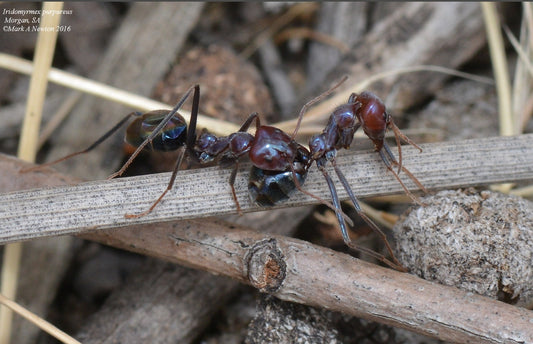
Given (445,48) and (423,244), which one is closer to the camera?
(423,244)

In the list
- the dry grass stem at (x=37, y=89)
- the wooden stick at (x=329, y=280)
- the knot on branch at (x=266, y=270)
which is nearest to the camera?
the wooden stick at (x=329, y=280)

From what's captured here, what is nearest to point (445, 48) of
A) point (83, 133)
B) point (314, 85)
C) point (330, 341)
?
point (314, 85)

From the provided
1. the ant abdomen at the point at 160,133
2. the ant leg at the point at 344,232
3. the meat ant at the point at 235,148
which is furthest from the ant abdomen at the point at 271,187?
the ant abdomen at the point at 160,133

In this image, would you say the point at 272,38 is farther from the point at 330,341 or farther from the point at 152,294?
the point at 330,341

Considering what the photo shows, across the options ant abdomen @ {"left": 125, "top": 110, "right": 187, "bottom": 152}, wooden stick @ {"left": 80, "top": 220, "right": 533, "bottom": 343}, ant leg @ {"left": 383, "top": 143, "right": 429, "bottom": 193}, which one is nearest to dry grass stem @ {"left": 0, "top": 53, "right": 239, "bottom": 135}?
ant abdomen @ {"left": 125, "top": 110, "right": 187, "bottom": 152}

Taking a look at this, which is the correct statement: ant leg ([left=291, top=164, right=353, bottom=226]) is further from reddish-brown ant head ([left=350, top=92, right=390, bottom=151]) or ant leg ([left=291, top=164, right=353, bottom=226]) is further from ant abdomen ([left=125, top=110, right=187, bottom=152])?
ant abdomen ([left=125, top=110, right=187, bottom=152])

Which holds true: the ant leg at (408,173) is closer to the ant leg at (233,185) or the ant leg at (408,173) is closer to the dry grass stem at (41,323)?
the ant leg at (233,185)
